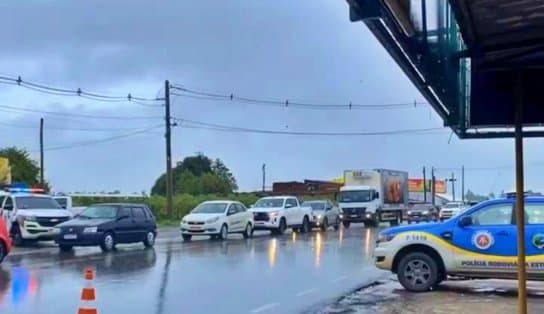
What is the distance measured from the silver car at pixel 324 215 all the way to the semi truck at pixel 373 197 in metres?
1.48

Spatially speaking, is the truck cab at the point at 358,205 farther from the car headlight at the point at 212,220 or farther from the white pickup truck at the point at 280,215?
the car headlight at the point at 212,220

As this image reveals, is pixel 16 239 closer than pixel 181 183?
Yes

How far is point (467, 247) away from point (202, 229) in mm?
18129

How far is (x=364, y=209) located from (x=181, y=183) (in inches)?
2263

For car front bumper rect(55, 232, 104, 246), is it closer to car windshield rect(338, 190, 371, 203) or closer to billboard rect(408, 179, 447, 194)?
car windshield rect(338, 190, 371, 203)

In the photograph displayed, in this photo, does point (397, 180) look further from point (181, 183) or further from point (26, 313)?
point (181, 183)

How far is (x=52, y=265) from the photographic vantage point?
19.5m

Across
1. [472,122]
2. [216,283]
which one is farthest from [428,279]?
[472,122]

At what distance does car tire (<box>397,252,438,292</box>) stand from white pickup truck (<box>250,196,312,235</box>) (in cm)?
2186

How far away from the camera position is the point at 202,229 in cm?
3052

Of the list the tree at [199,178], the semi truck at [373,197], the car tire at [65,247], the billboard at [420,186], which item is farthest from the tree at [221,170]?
the car tire at [65,247]

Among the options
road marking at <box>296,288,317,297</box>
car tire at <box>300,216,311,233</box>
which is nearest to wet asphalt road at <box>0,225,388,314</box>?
road marking at <box>296,288,317,297</box>

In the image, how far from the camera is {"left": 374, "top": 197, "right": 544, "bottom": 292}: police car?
42.8 ft

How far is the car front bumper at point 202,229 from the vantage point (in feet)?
100
